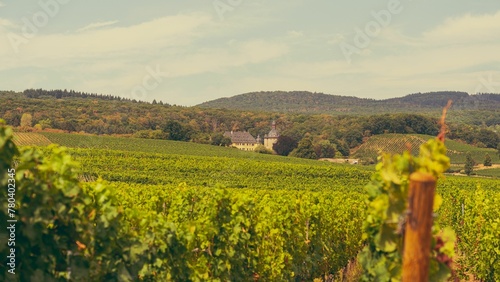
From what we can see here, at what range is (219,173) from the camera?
183ft

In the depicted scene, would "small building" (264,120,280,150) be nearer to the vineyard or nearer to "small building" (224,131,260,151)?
"small building" (224,131,260,151)

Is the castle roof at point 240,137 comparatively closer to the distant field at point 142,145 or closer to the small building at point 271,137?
the small building at point 271,137

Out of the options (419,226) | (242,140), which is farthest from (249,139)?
(419,226)

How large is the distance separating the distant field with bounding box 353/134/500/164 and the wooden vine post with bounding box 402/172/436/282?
346 ft

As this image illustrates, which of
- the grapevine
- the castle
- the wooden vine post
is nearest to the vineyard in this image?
the grapevine

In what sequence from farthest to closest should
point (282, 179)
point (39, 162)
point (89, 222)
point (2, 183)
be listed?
point (282, 179)
point (89, 222)
point (39, 162)
point (2, 183)

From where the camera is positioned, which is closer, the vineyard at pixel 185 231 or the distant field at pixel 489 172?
the vineyard at pixel 185 231

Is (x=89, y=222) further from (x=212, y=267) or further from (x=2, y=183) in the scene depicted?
(x=212, y=267)

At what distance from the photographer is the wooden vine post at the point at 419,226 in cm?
367

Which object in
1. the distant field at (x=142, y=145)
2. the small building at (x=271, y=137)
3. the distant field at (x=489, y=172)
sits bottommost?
the distant field at (x=489, y=172)

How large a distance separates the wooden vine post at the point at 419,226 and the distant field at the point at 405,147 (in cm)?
10551

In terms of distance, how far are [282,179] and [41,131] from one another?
144 ft

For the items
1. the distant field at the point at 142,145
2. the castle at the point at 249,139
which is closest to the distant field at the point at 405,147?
the castle at the point at 249,139

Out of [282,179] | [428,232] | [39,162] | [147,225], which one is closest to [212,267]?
[147,225]
